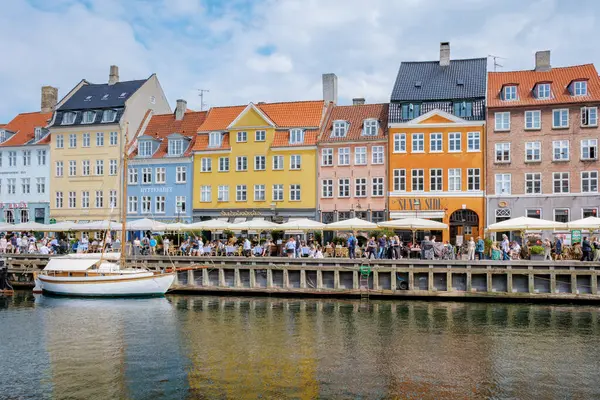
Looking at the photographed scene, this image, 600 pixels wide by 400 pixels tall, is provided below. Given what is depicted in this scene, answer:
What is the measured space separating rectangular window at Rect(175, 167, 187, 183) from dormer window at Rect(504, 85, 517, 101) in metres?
25.6

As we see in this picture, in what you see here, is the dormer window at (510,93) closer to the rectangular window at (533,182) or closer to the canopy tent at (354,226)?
the rectangular window at (533,182)

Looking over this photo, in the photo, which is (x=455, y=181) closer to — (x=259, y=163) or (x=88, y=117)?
(x=259, y=163)

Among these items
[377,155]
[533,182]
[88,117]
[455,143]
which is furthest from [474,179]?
[88,117]

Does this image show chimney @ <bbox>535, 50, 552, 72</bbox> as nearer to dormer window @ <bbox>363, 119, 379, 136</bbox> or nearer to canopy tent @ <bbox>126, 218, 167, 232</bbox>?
dormer window @ <bbox>363, 119, 379, 136</bbox>

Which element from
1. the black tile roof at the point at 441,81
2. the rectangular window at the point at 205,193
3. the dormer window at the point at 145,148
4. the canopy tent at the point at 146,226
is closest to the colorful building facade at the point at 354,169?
the black tile roof at the point at 441,81

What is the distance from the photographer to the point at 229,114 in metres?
54.6

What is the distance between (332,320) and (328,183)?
2240 centimetres

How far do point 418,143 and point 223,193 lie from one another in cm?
1592

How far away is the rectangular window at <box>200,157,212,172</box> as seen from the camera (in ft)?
175

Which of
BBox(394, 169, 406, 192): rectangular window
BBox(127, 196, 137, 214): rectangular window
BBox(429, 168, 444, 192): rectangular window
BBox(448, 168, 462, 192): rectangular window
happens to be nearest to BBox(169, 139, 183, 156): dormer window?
BBox(127, 196, 137, 214): rectangular window

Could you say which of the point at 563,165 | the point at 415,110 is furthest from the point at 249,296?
the point at 563,165

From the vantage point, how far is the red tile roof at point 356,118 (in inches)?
1941

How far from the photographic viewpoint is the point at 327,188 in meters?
49.9

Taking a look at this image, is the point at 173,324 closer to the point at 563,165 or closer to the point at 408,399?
the point at 408,399
